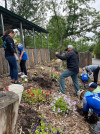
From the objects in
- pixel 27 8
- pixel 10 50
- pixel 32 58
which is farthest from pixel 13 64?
pixel 27 8

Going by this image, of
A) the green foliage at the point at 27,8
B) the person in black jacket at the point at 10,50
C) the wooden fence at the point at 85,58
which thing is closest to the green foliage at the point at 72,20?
the green foliage at the point at 27,8

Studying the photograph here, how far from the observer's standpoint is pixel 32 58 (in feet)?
29.1

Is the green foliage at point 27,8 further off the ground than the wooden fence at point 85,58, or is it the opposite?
the green foliage at point 27,8

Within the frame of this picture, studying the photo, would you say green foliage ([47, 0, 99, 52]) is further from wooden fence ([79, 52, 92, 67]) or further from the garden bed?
the garden bed

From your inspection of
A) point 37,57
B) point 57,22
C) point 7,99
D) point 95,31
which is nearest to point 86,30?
point 95,31

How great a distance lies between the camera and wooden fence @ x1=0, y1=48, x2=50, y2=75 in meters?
5.63

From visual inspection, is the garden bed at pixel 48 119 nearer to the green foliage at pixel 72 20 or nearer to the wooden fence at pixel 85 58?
the wooden fence at pixel 85 58

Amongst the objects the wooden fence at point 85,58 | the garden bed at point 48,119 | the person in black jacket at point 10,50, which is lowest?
the garden bed at point 48,119

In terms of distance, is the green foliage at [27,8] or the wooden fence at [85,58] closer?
the wooden fence at [85,58]

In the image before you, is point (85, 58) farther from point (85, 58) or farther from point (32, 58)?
point (32, 58)

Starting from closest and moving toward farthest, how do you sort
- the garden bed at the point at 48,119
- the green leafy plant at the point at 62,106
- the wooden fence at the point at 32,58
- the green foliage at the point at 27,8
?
the garden bed at the point at 48,119 < the green leafy plant at the point at 62,106 < the wooden fence at the point at 32,58 < the green foliage at the point at 27,8

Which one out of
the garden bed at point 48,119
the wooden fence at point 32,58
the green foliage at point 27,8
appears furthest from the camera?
the green foliage at point 27,8

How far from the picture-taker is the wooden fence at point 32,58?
5.63 meters

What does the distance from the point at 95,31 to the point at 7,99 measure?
74.2 ft
